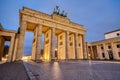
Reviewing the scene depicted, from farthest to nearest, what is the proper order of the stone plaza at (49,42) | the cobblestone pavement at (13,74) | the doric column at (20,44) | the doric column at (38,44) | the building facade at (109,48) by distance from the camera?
the building facade at (109,48)
the doric column at (38,44)
the stone plaza at (49,42)
the doric column at (20,44)
the cobblestone pavement at (13,74)

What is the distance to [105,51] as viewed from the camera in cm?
3216

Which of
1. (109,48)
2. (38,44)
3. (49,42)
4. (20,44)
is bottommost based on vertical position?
(109,48)

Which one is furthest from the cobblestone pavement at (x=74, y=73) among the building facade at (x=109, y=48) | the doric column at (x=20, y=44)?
the building facade at (x=109, y=48)

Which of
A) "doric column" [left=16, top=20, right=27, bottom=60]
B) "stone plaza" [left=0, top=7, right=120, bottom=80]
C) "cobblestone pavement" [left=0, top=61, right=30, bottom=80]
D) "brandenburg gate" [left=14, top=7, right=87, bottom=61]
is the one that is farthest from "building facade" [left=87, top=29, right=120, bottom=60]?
"cobblestone pavement" [left=0, top=61, right=30, bottom=80]

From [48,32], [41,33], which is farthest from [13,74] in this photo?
[48,32]

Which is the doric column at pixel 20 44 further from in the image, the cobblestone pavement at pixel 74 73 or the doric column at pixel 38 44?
the cobblestone pavement at pixel 74 73

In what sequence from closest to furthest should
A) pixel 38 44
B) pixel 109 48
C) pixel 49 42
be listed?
pixel 38 44
pixel 49 42
pixel 109 48

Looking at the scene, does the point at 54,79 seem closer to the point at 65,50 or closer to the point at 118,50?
the point at 65,50

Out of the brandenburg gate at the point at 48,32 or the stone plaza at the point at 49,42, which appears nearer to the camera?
the stone plaza at the point at 49,42

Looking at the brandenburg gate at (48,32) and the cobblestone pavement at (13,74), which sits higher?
the brandenburg gate at (48,32)

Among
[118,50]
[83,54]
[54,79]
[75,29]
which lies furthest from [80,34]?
[54,79]

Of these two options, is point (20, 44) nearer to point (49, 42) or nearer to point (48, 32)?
point (49, 42)

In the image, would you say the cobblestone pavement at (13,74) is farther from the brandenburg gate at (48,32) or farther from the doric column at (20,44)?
the brandenburg gate at (48,32)

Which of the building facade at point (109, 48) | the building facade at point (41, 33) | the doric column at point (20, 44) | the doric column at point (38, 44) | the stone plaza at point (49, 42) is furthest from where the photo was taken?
the building facade at point (109, 48)
